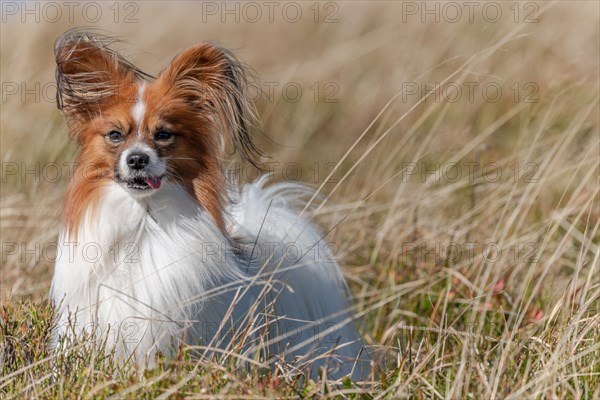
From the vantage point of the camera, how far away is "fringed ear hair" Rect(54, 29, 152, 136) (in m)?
4.57

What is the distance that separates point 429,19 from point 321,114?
234 cm

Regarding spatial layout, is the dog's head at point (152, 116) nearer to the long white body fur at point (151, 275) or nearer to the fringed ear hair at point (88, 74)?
the fringed ear hair at point (88, 74)

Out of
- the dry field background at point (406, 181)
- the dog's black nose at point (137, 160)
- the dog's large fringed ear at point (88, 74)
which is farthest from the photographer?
the dog's large fringed ear at point (88, 74)

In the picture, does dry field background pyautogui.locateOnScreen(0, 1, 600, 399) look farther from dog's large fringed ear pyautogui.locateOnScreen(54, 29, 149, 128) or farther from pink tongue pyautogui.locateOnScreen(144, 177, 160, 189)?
pink tongue pyautogui.locateOnScreen(144, 177, 160, 189)

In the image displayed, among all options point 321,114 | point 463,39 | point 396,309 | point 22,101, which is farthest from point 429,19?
point 396,309

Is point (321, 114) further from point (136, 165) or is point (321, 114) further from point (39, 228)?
point (136, 165)

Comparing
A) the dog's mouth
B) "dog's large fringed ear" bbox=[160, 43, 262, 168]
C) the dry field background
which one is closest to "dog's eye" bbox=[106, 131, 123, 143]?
the dog's mouth

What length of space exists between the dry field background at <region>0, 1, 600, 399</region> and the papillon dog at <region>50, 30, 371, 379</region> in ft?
0.92

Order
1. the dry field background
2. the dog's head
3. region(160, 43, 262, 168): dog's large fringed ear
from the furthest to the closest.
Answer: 1. region(160, 43, 262, 168): dog's large fringed ear
2. the dog's head
3. the dry field background

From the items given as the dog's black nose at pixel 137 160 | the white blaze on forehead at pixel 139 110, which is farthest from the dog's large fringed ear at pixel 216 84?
the dog's black nose at pixel 137 160

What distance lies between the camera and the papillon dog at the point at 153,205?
439 cm

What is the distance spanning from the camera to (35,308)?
4305 millimetres

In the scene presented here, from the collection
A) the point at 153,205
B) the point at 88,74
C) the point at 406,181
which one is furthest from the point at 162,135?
the point at 406,181

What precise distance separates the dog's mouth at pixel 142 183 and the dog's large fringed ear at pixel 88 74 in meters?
0.45
